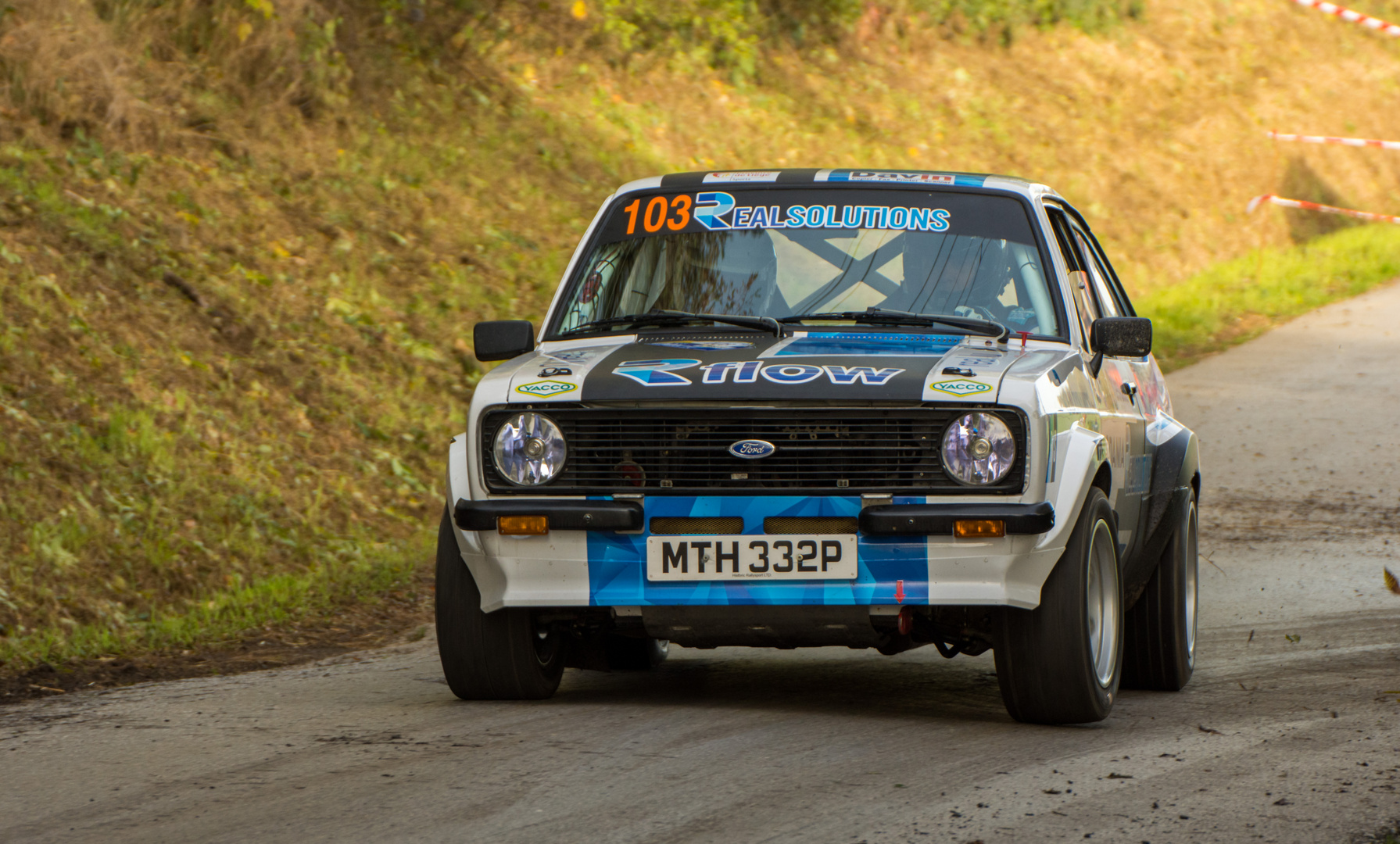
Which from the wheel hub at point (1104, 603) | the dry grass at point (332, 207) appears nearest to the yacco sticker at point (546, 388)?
the wheel hub at point (1104, 603)

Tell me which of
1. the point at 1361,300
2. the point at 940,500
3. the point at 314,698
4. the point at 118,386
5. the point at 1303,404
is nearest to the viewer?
the point at 940,500

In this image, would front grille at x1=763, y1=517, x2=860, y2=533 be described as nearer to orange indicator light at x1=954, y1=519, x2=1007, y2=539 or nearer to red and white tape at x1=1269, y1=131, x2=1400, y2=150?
orange indicator light at x1=954, y1=519, x2=1007, y2=539

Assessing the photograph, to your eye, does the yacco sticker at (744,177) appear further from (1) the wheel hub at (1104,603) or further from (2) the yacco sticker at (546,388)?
(1) the wheel hub at (1104,603)

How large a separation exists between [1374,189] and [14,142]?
64.6 feet

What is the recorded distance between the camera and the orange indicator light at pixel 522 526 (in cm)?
524

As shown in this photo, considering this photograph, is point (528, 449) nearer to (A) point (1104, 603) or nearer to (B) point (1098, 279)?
(A) point (1104, 603)

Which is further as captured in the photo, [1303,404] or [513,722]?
[1303,404]

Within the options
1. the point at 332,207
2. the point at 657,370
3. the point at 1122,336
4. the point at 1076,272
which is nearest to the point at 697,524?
the point at 657,370

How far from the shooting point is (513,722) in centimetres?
546

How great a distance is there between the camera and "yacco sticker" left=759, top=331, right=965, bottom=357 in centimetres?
539

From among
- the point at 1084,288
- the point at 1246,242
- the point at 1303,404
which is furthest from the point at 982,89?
the point at 1084,288

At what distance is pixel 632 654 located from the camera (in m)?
6.84

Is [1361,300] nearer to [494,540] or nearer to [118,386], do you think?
[118,386]

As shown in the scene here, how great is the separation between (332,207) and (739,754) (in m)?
10.1
